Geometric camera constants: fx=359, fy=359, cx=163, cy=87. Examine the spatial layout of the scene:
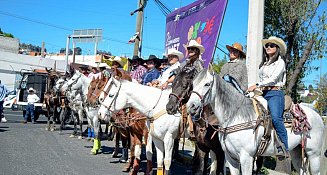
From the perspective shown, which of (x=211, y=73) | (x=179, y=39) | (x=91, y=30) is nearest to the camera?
(x=211, y=73)

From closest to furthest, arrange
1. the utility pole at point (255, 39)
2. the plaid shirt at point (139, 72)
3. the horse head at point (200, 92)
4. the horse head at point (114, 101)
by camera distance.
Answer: the horse head at point (200, 92), the horse head at point (114, 101), the utility pole at point (255, 39), the plaid shirt at point (139, 72)

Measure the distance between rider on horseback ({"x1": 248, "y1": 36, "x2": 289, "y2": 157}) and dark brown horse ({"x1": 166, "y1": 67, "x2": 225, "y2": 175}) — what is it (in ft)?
3.16

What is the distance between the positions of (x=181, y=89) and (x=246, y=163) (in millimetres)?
1545

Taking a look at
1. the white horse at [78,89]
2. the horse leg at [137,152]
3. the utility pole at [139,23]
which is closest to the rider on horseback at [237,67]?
the horse leg at [137,152]

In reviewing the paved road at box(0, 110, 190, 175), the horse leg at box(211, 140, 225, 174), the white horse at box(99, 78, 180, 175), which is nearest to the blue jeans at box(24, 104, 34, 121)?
the paved road at box(0, 110, 190, 175)

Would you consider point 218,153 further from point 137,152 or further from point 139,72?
point 139,72

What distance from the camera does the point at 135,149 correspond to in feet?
27.1

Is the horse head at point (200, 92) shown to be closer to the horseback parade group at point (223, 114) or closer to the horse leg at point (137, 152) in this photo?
the horseback parade group at point (223, 114)

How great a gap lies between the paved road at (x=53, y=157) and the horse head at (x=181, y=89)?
3815 millimetres

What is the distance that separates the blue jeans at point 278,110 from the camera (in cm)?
561

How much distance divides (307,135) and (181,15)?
368 inches

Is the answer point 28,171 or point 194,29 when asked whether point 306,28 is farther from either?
point 28,171

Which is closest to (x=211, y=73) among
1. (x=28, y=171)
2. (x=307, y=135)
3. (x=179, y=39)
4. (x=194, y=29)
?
(x=307, y=135)

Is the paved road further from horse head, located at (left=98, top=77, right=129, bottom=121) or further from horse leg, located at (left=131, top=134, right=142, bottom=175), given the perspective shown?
horse head, located at (left=98, top=77, right=129, bottom=121)
